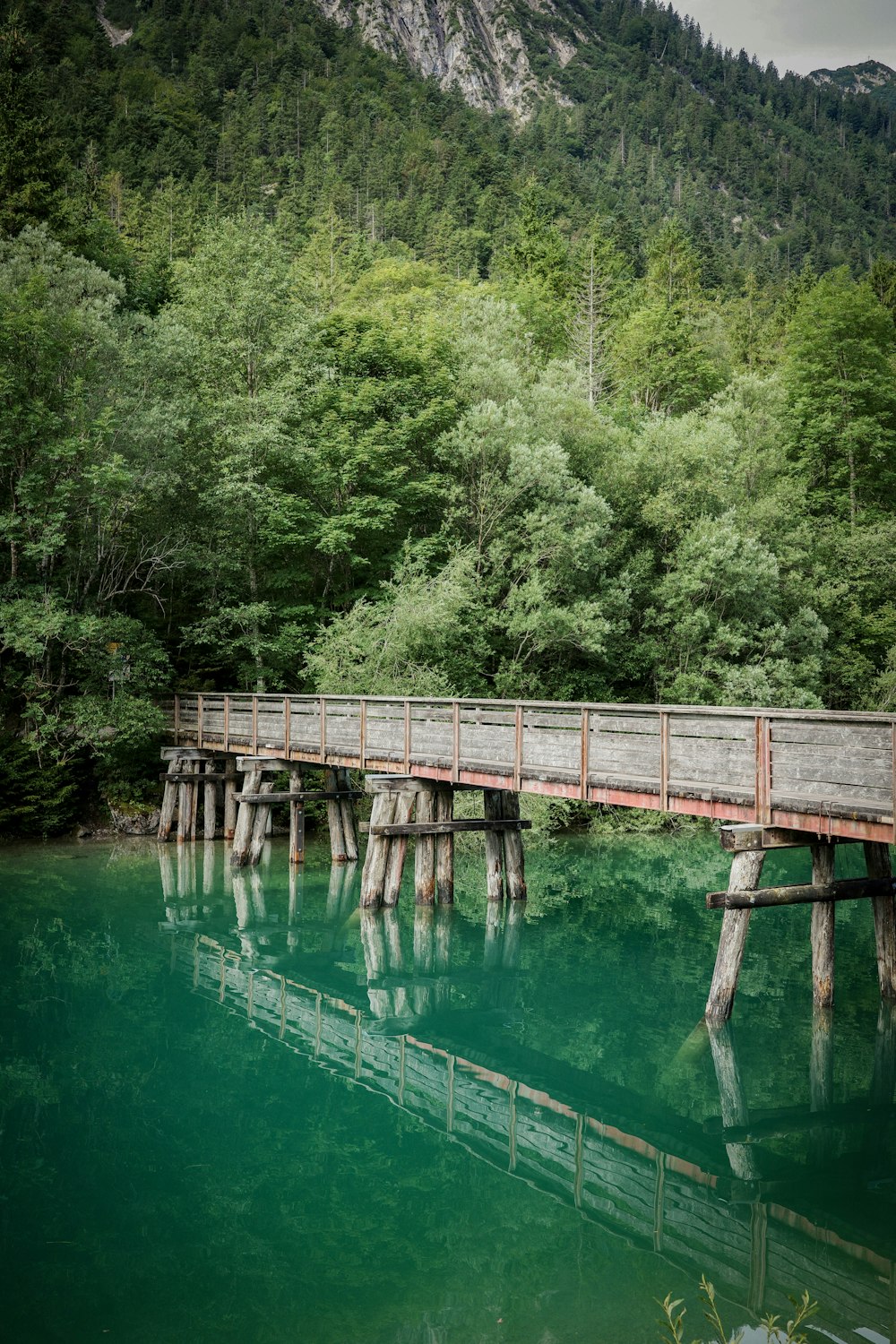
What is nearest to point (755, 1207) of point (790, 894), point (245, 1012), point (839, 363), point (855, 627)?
point (790, 894)

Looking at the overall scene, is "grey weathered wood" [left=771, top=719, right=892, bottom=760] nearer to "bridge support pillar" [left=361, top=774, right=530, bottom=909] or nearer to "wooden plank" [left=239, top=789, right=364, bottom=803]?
"bridge support pillar" [left=361, top=774, right=530, bottom=909]

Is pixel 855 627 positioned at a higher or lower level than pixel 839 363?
lower

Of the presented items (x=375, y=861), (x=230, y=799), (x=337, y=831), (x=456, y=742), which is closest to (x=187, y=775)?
(x=230, y=799)

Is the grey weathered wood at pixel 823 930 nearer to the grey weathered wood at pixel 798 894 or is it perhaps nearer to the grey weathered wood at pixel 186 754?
the grey weathered wood at pixel 798 894

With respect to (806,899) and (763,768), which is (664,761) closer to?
(763,768)

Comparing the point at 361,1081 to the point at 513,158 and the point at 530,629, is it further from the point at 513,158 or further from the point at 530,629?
the point at 513,158

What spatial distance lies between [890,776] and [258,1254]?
21.5 feet

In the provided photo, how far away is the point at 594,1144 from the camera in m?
9.64

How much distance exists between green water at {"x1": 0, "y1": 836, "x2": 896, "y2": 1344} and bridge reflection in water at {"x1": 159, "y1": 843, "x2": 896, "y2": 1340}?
4cm

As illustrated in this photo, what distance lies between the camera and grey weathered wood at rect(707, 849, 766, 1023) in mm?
11547

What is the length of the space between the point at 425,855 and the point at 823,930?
7118mm

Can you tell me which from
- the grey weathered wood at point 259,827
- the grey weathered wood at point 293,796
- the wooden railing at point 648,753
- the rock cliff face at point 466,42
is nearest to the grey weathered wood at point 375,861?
the wooden railing at point 648,753

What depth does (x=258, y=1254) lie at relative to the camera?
759 cm

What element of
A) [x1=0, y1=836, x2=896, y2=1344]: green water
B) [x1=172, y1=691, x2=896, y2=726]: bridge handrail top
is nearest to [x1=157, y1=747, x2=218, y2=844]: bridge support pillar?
[x1=172, y1=691, x2=896, y2=726]: bridge handrail top
